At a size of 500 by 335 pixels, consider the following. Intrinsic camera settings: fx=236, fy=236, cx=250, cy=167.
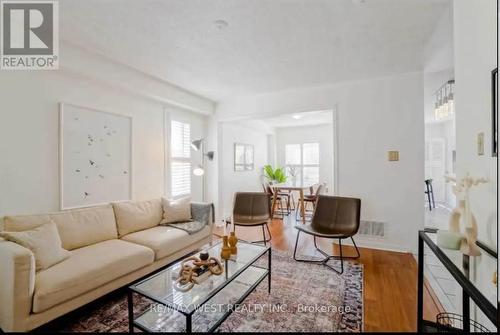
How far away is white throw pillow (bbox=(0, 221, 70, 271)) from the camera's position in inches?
70.5

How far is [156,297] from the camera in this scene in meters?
1.58

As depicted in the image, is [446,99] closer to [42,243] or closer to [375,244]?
[375,244]

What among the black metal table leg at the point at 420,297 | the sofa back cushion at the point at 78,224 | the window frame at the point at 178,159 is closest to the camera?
the black metal table leg at the point at 420,297

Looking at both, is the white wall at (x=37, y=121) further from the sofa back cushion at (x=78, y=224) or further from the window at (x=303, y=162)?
the window at (x=303, y=162)

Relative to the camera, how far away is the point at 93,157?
285 centimetres

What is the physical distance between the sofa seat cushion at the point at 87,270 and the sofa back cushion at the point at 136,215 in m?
0.29

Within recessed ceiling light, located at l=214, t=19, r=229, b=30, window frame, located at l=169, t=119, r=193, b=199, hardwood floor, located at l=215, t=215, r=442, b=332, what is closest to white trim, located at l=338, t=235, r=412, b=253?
hardwood floor, located at l=215, t=215, r=442, b=332

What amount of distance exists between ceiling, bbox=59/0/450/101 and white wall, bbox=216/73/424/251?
31cm

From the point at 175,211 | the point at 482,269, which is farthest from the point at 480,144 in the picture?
the point at 175,211

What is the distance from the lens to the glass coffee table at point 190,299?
1550 mm

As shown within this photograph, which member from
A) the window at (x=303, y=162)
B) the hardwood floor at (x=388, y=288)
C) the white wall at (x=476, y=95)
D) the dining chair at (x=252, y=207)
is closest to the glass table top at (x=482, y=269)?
the white wall at (x=476, y=95)

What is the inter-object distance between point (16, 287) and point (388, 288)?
3.02 meters

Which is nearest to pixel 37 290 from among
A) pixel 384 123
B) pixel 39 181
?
pixel 39 181

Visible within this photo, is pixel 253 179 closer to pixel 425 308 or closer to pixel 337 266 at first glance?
pixel 337 266
